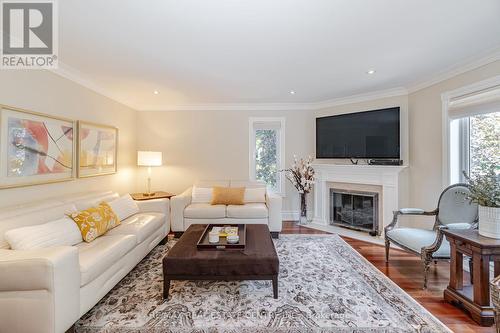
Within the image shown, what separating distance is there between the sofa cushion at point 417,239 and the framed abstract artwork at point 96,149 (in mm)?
4144

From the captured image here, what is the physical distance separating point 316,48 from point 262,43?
1.90 feet

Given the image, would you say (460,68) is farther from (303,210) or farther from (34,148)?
(34,148)

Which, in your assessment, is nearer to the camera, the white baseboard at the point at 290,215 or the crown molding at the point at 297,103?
the crown molding at the point at 297,103

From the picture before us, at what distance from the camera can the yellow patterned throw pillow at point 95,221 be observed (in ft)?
7.80

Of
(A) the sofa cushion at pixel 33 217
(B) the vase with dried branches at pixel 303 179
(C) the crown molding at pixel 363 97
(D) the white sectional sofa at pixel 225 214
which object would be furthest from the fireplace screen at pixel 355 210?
(A) the sofa cushion at pixel 33 217

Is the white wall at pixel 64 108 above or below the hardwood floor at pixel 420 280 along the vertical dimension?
above

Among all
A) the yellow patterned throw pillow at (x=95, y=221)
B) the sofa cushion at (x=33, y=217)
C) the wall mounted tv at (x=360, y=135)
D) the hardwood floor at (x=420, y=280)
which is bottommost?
the hardwood floor at (x=420, y=280)

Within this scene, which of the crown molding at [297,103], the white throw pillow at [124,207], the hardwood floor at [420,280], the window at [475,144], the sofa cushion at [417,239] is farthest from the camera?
the white throw pillow at [124,207]

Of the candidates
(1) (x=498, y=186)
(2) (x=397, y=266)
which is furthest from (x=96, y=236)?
(1) (x=498, y=186)

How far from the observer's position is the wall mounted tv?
3.74 metres

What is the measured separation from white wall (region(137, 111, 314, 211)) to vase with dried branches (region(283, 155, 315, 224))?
10.7 inches

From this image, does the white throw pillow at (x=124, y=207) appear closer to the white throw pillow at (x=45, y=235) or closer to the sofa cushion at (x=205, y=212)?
the white throw pillow at (x=45, y=235)

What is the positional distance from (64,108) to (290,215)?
4159 millimetres

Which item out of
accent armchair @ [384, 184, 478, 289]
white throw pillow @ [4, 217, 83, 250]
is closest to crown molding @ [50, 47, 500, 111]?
accent armchair @ [384, 184, 478, 289]
